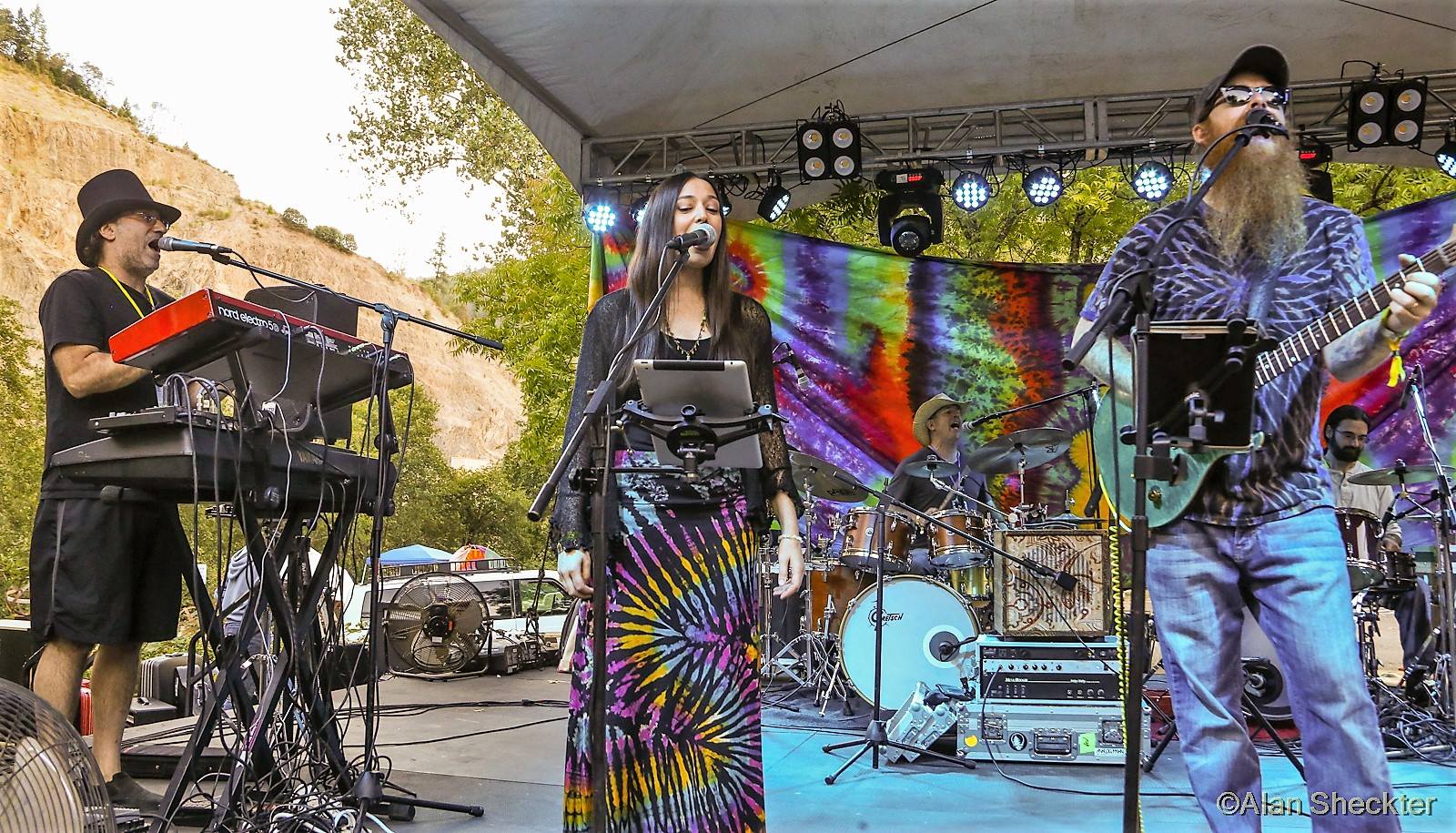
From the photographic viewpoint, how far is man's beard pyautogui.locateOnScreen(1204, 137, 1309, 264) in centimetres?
254

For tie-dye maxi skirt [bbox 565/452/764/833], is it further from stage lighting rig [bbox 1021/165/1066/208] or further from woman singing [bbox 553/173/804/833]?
stage lighting rig [bbox 1021/165/1066/208]

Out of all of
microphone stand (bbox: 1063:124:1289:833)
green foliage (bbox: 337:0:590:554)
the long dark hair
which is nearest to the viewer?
microphone stand (bbox: 1063:124:1289:833)

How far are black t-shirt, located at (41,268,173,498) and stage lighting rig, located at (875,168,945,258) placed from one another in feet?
18.4

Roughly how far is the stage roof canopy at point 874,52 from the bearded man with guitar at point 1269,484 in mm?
4274

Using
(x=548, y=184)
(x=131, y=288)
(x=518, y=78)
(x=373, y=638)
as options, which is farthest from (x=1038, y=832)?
(x=548, y=184)

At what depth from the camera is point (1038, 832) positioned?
3.81m

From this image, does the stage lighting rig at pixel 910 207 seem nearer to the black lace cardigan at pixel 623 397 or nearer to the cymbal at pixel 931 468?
the cymbal at pixel 931 468

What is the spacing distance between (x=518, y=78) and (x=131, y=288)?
3.65 m

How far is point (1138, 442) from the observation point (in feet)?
7.11

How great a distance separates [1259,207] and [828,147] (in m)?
5.22

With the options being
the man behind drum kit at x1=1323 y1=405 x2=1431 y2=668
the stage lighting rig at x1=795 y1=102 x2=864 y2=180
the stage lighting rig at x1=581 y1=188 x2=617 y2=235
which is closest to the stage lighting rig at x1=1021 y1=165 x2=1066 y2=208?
the stage lighting rig at x1=795 y1=102 x2=864 y2=180

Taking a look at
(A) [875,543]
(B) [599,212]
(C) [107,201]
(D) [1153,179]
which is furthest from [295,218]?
(C) [107,201]

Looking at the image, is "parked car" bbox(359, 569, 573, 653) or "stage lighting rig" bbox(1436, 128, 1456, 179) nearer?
"stage lighting rig" bbox(1436, 128, 1456, 179)

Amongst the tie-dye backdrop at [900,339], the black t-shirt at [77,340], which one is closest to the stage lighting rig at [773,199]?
the tie-dye backdrop at [900,339]
